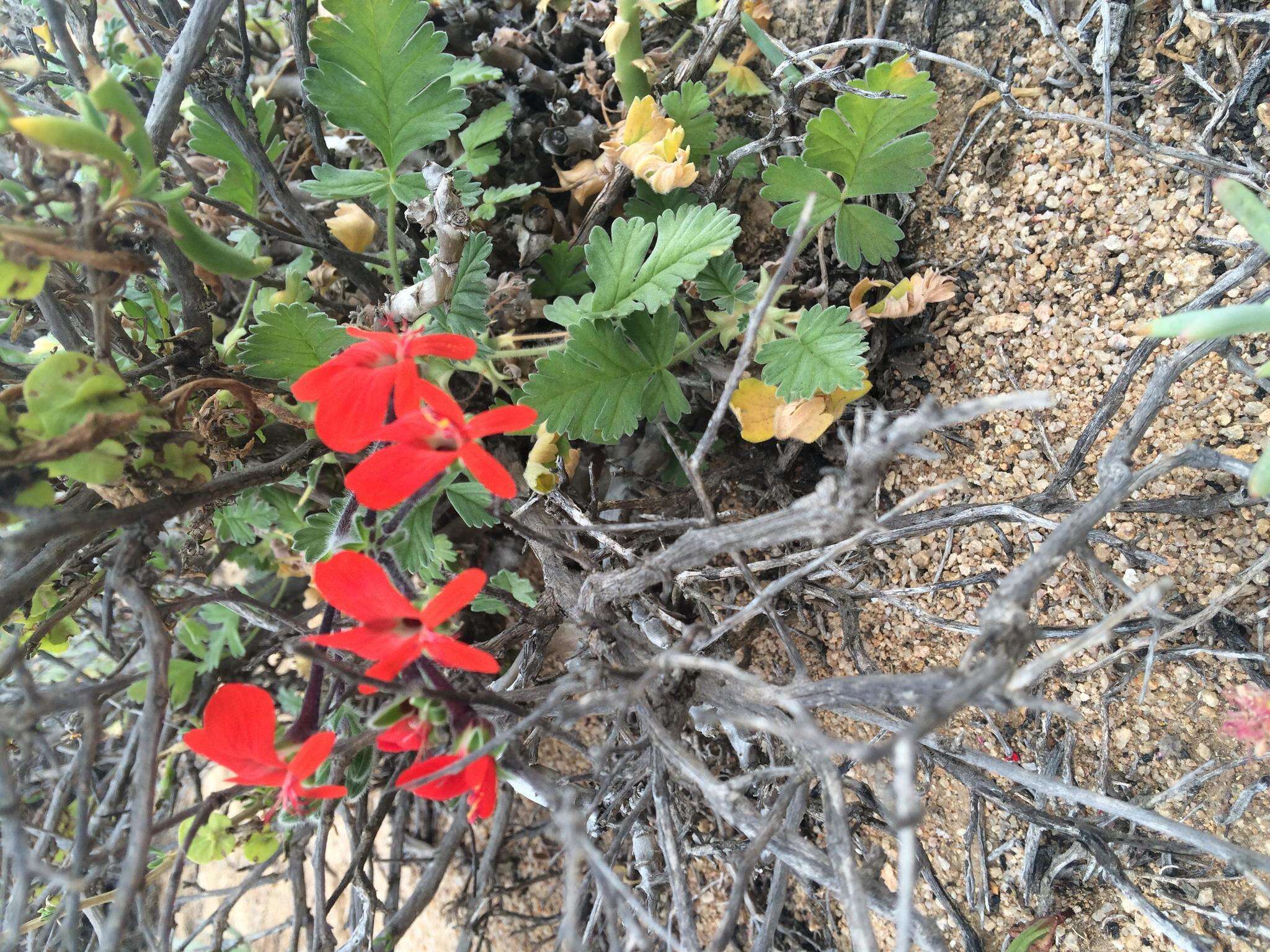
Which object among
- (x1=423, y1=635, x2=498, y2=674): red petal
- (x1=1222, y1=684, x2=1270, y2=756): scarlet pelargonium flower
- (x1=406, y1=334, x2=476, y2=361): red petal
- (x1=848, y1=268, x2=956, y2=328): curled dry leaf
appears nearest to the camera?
(x1=423, y1=635, x2=498, y2=674): red petal

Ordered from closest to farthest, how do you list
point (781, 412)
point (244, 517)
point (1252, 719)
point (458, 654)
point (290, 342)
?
point (458, 654), point (1252, 719), point (290, 342), point (781, 412), point (244, 517)

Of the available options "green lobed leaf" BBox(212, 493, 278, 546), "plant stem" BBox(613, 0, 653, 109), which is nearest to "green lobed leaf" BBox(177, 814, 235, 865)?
"green lobed leaf" BBox(212, 493, 278, 546)

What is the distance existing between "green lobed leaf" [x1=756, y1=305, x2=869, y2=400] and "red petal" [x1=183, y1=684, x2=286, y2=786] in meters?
0.72

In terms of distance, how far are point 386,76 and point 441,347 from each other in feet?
1.74

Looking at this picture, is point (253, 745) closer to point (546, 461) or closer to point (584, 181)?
point (546, 461)

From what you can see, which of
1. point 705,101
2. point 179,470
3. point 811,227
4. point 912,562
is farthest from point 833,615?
point 179,470

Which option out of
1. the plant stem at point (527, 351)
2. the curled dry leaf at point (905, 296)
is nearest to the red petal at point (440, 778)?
the plant stem at point (527, 351)

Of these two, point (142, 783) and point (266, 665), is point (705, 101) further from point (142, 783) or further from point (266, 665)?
point (266, 665)

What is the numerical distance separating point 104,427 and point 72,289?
336 millimetres

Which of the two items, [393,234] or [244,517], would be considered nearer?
[393,234]

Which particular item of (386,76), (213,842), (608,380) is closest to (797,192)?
(608,380)

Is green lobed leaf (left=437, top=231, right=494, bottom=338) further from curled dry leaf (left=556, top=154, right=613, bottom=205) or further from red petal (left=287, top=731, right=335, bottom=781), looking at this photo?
red petal (left=287, top=731, right=335, bottom=781)

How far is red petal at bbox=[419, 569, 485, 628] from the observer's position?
2.33 ft

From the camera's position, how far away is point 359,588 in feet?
2.37
